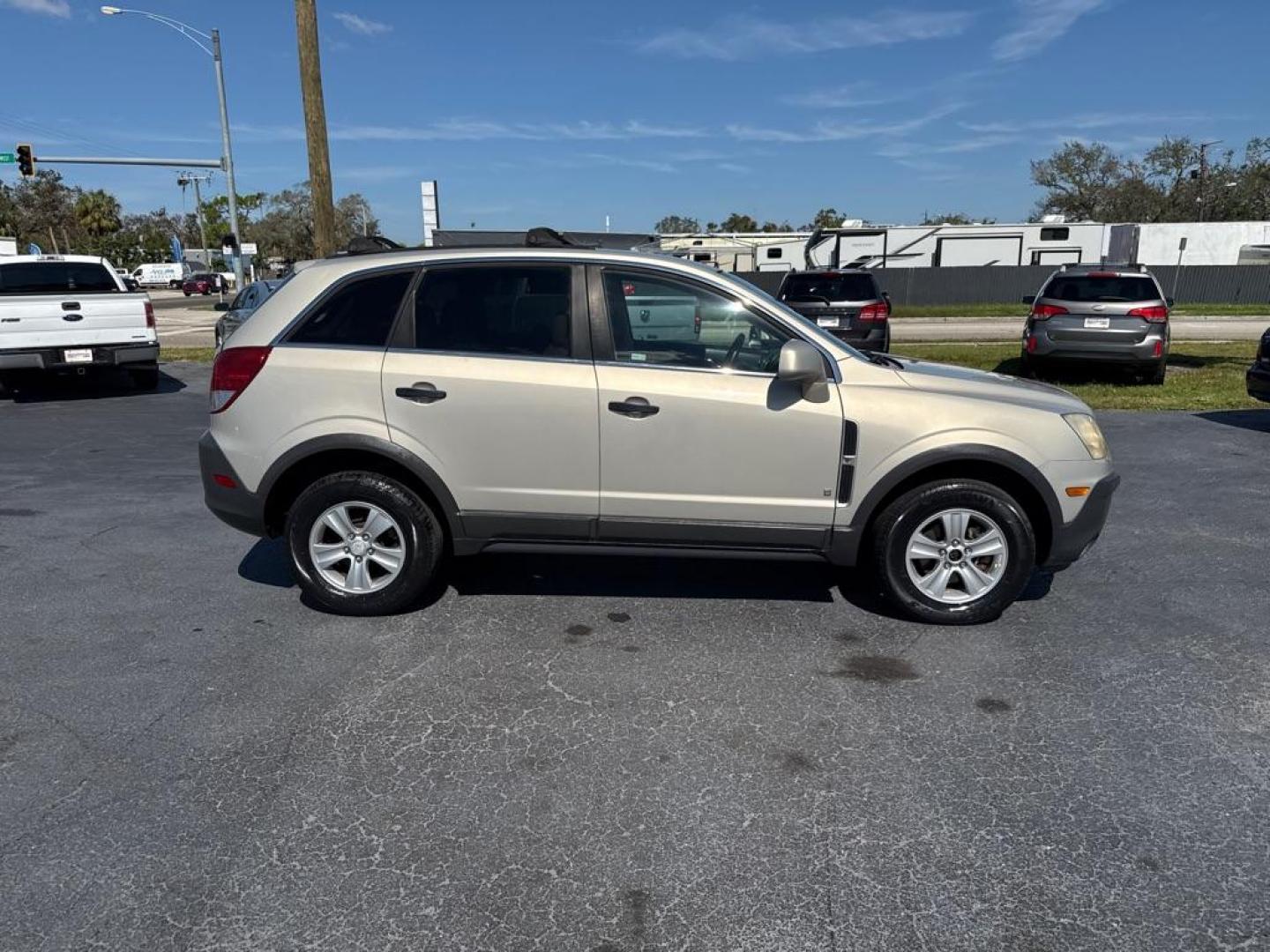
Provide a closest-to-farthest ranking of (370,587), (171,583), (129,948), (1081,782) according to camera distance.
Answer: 1. (129,948)
2. (1081,782)
3. (370,587)
4. (171,583)

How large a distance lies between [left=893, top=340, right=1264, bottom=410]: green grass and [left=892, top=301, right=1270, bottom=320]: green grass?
1034 centimetres

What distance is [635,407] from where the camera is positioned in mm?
4227

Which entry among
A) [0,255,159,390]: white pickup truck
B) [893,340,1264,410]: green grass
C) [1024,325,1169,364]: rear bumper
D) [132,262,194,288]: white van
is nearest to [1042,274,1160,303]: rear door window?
[1024,325,1169,364]: rear bumper

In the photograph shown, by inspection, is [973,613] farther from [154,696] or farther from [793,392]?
[154,696]

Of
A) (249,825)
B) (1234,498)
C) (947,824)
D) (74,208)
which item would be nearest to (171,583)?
(249,825)

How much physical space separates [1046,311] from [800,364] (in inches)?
385

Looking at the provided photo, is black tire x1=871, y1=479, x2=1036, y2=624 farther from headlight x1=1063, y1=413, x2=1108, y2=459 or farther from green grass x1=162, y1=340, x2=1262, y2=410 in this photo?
green grass x1=162, y1=340, x2=1262, y2=410

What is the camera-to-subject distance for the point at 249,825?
9.29 ft

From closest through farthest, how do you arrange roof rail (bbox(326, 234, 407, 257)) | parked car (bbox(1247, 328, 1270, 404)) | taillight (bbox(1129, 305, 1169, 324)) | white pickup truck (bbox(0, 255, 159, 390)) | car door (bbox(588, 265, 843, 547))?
car door (bbox(588, 265, 843, 547)) → roof rail (bbox(326, 234, 407, 257)) → parked car (bbox(1247, 328, 1270, 404)) → white pickup truck (bbox(0, 255, 159, 390)) → taillight (bbox(1129, 305, 1169, 324))

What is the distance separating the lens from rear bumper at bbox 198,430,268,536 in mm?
4504

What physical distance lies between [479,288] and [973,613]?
2.92m

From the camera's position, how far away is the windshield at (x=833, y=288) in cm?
1450

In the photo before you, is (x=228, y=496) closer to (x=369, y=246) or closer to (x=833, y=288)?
(x=369, y=246)

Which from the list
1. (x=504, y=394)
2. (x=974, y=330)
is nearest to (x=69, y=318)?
(x=504, y=394)
